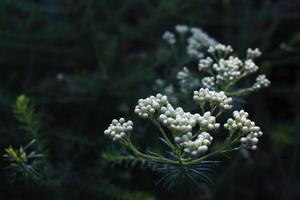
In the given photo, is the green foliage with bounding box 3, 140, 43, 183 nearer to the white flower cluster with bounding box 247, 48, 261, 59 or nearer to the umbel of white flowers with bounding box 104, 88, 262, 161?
the umbel of white flowers with bounding box 104, 88, 262, 161

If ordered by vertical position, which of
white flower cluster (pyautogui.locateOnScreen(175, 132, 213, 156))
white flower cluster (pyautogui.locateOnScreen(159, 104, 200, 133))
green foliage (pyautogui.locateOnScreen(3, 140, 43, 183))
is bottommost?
green foliage (pyautogui.locateOnScreen(3, 140, 43, 183))

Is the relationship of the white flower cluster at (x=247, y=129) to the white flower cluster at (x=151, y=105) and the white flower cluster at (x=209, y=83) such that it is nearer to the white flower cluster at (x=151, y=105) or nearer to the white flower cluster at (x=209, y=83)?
the white flower cluster at (x=151, y=105)

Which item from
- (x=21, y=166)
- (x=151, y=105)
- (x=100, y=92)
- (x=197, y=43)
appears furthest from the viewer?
(x=100, y=92)

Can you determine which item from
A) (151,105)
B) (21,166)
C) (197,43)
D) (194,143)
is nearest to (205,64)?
(197,43)

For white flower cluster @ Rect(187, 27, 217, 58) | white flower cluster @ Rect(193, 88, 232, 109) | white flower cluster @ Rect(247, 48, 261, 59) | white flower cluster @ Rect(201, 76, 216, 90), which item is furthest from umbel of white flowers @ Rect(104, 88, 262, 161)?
white flower cluster @ Rect(187, 27, 217, 58)

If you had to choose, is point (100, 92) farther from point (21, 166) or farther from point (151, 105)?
point (151, 105)

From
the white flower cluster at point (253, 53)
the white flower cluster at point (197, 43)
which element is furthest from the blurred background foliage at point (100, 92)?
the white flower cluster at point (253, 53)
